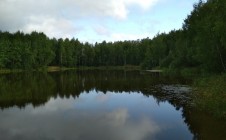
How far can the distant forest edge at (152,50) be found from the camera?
4947 centimetres

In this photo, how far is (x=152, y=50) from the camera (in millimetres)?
144625

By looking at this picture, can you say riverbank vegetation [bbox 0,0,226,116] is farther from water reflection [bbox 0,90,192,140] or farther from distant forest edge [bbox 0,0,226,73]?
water reflection [bbox 0,90,192,140]

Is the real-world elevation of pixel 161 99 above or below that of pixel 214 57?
below

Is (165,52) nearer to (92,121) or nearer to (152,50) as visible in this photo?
(152,50)

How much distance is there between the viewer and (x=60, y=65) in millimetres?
170875

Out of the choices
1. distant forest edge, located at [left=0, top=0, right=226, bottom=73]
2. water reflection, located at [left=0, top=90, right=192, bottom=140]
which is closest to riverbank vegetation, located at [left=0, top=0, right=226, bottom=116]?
distant forest edge, located at [left=0, top=0, right=226, bottom=73]

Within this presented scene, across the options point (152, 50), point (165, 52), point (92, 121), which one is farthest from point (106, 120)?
point (152, 50)

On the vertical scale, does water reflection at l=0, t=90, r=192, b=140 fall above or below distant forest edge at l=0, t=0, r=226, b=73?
below

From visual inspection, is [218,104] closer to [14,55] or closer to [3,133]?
[3,133]

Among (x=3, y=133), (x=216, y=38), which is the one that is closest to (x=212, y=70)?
(x=216, y=38)

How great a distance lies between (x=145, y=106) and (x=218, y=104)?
8730mm

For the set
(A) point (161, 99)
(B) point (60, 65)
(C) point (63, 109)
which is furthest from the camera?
(B) point (60, 65)

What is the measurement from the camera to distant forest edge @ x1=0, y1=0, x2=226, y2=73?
49469 millimetres

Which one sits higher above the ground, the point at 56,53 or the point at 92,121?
the point at 56,53
